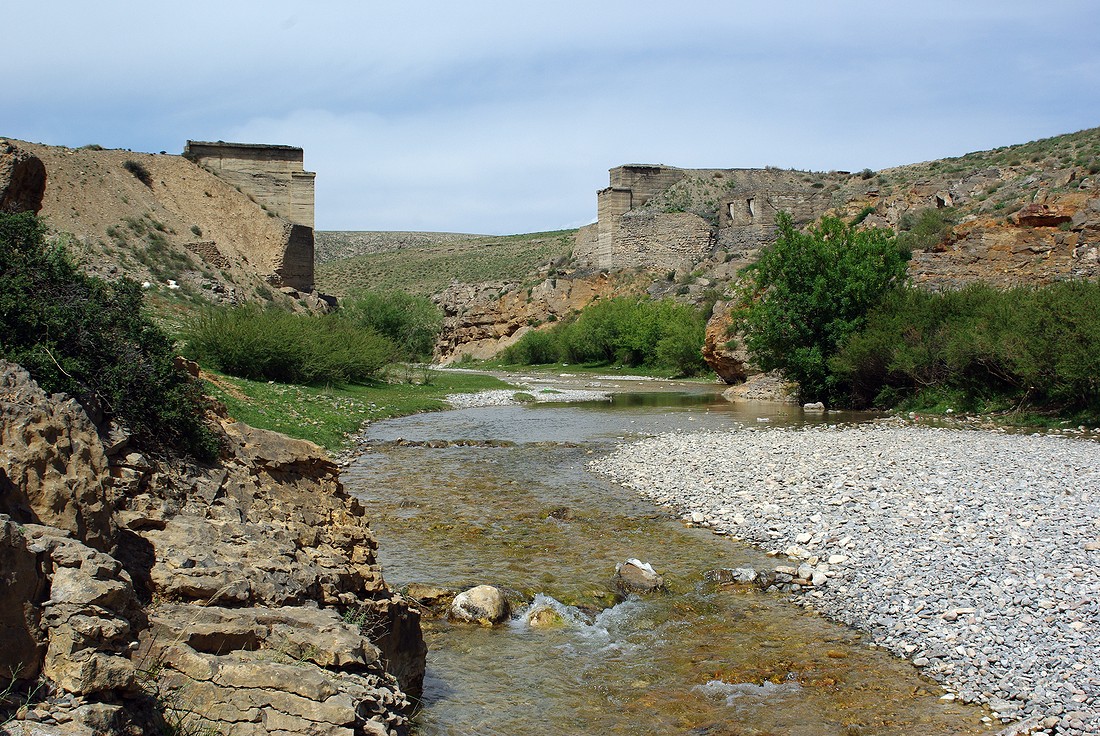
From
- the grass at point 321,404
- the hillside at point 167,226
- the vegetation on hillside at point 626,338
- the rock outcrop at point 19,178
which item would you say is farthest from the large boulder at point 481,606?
the vegetation on hillside at point 626,338

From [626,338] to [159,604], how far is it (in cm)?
5182

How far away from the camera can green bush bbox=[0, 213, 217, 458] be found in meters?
4.57

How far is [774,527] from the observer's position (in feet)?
33.2

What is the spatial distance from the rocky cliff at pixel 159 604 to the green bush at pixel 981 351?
18146 mm

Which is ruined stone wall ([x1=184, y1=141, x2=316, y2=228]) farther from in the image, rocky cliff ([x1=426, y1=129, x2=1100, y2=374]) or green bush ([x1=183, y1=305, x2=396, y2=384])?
rocky cliff ([x1=426, y1=129, x2=1100, y2=374])

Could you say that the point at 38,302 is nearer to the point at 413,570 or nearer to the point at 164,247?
the point at 413,570

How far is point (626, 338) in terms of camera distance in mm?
55250

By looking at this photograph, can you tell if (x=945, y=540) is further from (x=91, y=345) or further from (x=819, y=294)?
(x=819, y=294)

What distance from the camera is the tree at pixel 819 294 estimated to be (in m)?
27.4

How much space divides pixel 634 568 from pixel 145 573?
529 centimetres

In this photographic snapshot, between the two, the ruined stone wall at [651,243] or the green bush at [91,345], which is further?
the ruined stone wall at [651,243]

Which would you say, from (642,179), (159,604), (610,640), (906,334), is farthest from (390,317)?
(159,604)

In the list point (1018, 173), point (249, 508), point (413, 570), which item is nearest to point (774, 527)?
point (413, 570)

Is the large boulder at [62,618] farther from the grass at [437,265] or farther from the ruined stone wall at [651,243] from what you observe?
the grass at [437,265]
